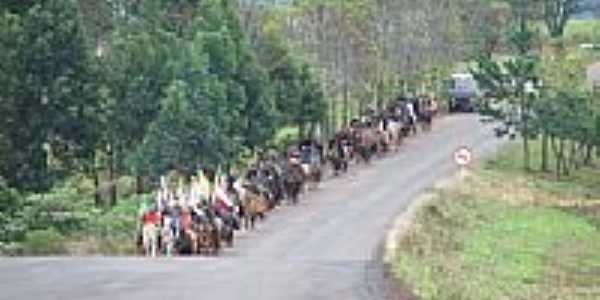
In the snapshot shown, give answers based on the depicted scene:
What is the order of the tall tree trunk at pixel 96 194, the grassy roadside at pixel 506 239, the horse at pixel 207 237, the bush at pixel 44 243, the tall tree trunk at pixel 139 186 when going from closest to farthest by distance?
1. the grassy roadside at pixel 506 239
2. the bush at pixel 44 243
3. the horse at pixel 207 237
4. the tall tree trunk at pixel 96 194
5. the tall tree trunk at pixel 139 186

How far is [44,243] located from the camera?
112 ft

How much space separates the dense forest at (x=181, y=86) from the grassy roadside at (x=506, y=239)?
4.61 m

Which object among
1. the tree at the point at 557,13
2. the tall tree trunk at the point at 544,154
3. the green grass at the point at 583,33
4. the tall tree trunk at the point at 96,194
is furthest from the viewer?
the green grass at the point at 583,33

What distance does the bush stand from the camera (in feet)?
110

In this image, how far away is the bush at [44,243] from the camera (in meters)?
33.6

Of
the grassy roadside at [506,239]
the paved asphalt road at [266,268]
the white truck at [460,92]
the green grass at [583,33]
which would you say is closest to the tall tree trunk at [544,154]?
the grassy roadside at [506,239]

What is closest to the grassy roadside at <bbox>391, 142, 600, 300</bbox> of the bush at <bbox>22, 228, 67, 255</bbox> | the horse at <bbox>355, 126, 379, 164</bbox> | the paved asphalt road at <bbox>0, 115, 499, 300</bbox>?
the paved asphalt road at <bbox>0, 115, 499, 300</bbox>

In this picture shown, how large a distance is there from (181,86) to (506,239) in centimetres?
1001

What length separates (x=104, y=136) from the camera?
44.2 m

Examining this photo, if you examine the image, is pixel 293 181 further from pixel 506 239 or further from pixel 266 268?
pixel 266 268

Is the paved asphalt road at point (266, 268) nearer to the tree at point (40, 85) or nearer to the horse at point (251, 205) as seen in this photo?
the horse at point (251, 205)

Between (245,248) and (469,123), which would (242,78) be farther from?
(469,123)

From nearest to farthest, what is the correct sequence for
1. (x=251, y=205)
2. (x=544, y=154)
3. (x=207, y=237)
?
(x=207, y=237)
(x=251, y=205)
(x=544, y=154)

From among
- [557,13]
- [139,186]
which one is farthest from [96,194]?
[557,13]
